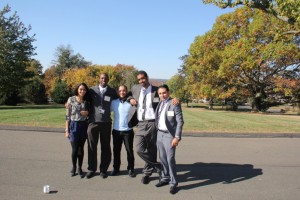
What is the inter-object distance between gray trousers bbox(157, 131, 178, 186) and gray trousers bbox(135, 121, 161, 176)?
0.88 ft

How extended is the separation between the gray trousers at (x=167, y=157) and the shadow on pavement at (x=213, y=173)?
0.27 metres

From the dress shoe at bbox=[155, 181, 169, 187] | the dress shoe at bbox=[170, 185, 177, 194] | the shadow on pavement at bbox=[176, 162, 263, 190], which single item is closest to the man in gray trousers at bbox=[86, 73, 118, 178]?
the dress shoe at bbox=[155, 181, 169, 187]

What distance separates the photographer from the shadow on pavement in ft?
19.9

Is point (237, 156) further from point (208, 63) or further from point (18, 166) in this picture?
point (208, 63)

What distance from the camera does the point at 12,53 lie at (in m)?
38.8

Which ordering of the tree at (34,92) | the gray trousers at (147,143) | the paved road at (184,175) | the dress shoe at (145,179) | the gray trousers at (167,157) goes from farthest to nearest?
the tree at (34,92) → the gray trousers at (147,143) → the dress shoe at (145,179) → the gray trousers at (167,157) → the paved road at (184,175)

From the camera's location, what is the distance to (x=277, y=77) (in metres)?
33.6

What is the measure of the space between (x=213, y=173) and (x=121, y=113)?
227 cm

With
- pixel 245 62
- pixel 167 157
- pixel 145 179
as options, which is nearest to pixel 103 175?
pixel 145 179

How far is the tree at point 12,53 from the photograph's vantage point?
123ft

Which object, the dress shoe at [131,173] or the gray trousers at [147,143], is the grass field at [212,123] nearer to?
the dress shoe at [131,173]

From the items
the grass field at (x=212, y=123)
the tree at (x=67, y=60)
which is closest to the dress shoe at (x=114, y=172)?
the grass field at (x=212, y=123)

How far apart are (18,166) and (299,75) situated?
109ft

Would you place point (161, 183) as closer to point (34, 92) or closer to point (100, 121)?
point (100, 121)
